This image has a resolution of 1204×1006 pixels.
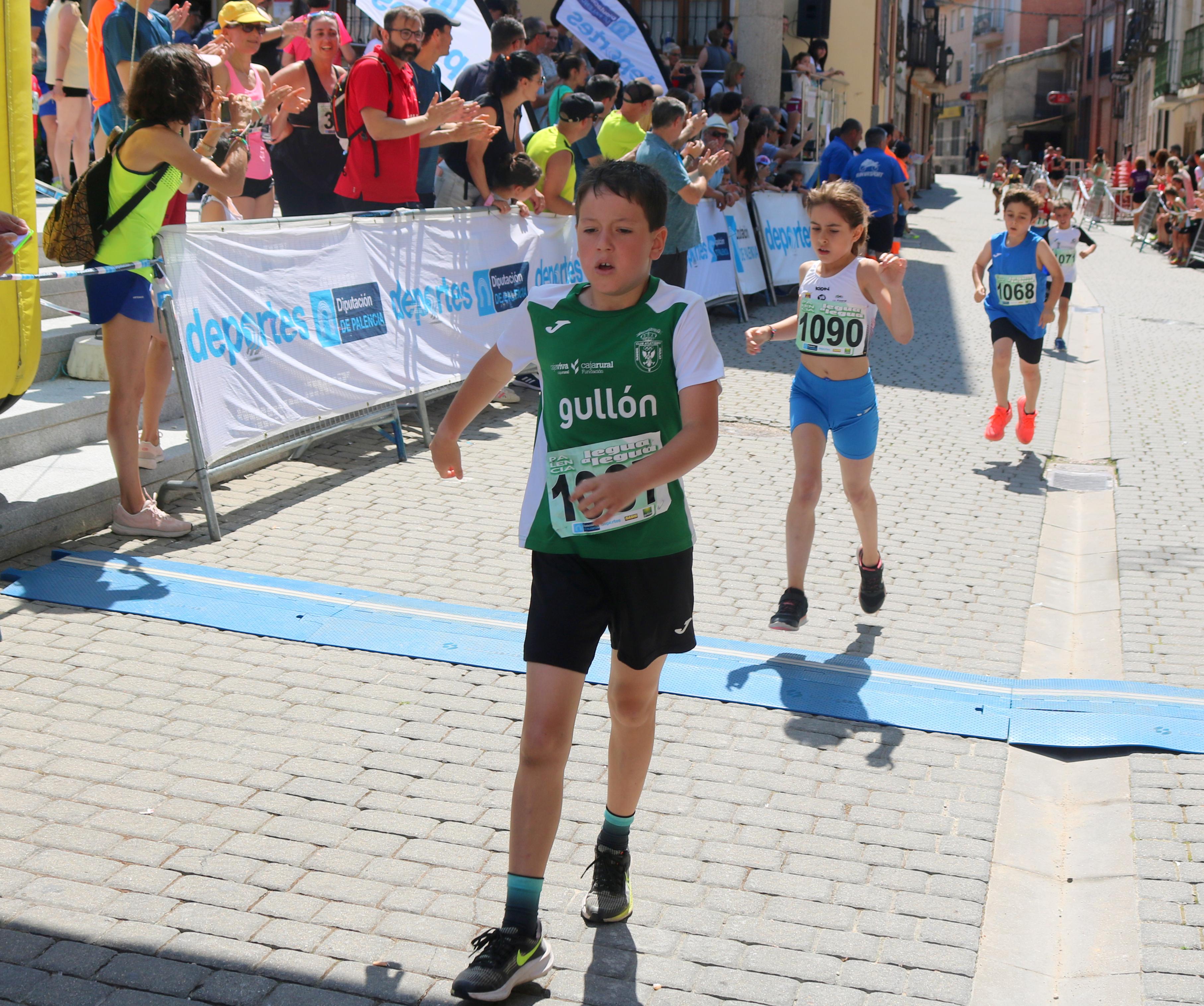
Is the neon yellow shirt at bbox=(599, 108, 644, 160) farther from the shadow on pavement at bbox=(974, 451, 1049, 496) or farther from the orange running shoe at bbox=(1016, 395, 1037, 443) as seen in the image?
the shadow on pavement at bbox=(974, 451, 1049, 496)

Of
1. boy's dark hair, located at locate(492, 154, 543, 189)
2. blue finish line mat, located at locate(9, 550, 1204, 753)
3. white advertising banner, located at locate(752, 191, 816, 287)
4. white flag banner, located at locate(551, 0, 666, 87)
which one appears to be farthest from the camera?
white advertising banner, located at locate(752, 191, 816, 287)

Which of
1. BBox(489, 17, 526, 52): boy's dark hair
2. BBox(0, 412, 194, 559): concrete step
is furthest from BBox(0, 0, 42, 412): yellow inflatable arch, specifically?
BBox(489, 17, 526, 52): boy's dark hair

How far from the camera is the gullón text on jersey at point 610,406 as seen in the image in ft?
10.1

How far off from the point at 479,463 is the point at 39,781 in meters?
4.61

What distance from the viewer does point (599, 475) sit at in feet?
9.96

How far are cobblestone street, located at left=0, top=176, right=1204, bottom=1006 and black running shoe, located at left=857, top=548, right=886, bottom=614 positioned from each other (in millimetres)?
86

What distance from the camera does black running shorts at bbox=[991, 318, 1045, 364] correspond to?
9445 millimetres

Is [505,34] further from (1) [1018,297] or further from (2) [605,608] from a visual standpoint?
(2) [605,608]

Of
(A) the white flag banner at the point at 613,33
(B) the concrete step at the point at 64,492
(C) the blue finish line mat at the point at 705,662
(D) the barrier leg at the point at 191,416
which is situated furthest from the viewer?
(A) the white flag banner at the point at 613,33

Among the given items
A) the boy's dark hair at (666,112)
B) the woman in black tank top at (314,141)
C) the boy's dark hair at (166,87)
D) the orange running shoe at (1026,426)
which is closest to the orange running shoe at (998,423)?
the orange running shoe at (1026,426)

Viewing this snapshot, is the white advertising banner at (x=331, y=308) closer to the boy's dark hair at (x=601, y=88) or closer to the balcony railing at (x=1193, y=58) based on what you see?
the boy's dark hair at (x=601, y=88)

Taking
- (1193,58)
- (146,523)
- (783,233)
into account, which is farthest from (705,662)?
(1193,58)

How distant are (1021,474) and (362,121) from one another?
508cm

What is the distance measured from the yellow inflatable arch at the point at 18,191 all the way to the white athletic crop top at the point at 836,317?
11.7 ft
